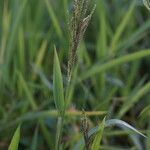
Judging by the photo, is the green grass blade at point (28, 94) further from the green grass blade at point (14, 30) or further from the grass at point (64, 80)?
the green grass blade at point (14, 30)

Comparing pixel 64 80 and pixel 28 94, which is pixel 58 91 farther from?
pixel 64 80

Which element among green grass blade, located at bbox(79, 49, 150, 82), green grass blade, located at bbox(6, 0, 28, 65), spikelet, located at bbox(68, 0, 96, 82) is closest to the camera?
spikelet, located at bbox(68, 0, 96, 82)

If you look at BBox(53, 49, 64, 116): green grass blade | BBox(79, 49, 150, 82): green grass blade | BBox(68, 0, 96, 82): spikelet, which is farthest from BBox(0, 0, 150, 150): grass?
BBox(68, 0, 96, 82): spikelet

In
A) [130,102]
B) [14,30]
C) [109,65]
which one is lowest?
[130,102]

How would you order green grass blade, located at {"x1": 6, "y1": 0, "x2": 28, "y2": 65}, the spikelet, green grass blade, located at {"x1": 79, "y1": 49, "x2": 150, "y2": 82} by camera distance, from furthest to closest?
green grass blade, located at {"x1": 6, "y1": 0, "x2": 28, "y2": 65}, green grass blade, located at {"x1": 79, "y1": 49, "x2": 150, "y2": 82}, the spikelet

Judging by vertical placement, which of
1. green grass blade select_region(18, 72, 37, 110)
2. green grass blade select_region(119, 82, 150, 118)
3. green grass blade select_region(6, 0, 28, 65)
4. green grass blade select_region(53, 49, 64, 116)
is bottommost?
green grass blade select_region(119, 82, 150, 118)

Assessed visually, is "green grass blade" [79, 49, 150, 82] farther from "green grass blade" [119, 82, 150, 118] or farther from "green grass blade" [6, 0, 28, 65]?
"green grass blade" [6, 0, 28, 65]

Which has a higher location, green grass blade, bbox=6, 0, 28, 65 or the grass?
green grass blade, bbox=6, 0, 28, 65

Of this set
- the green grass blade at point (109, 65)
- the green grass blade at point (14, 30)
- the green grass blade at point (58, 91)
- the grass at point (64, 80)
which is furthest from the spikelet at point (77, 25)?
the green grass blade at point (14, 30)

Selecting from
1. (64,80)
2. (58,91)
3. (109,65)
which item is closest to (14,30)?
(64,80)

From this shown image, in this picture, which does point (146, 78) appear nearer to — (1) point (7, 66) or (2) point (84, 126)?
(1) point (7, 66)
